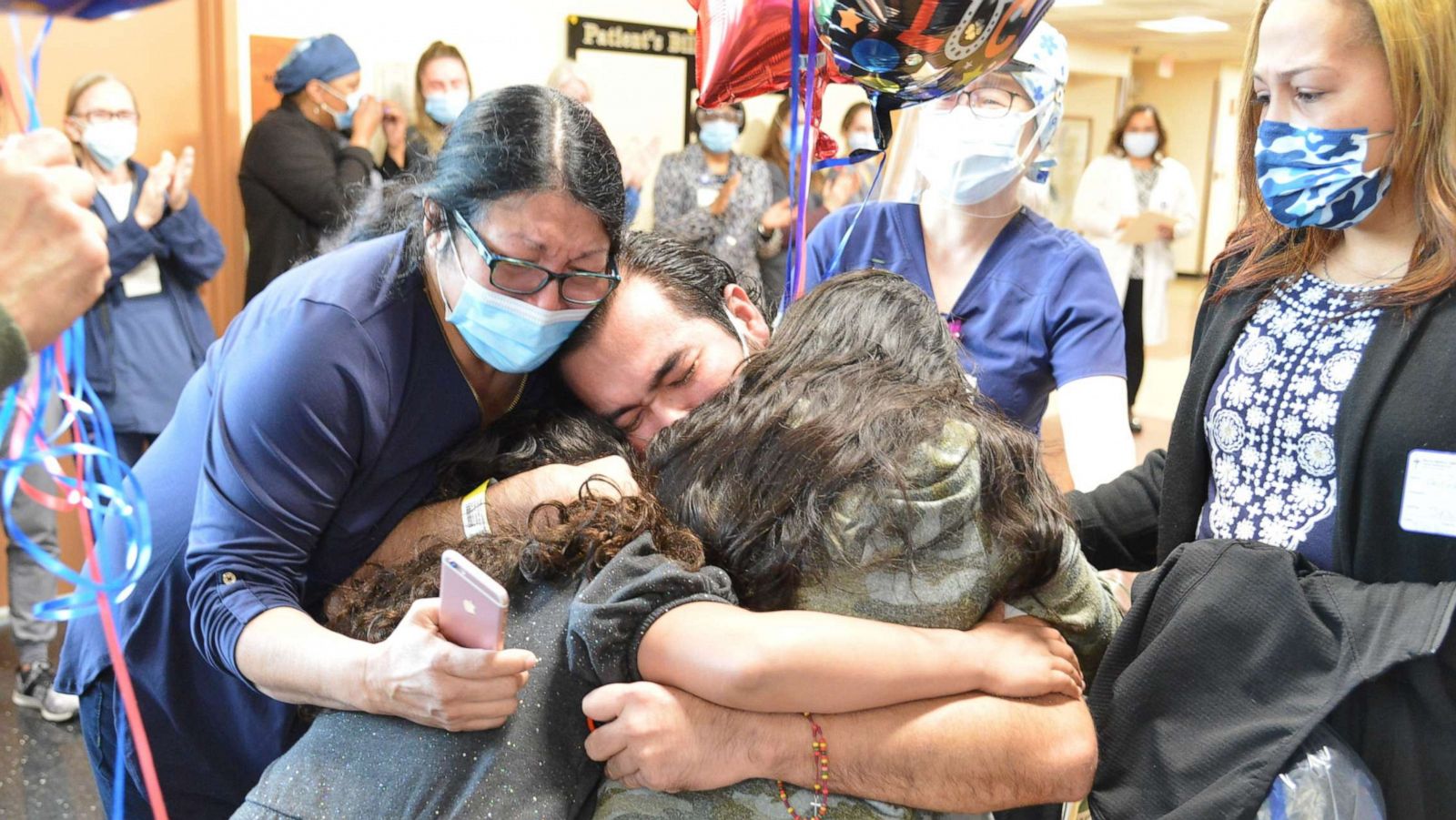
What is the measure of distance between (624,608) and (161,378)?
268cm

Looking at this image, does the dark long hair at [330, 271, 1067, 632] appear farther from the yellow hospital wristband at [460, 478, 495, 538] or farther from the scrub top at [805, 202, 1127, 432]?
the scrub top at [805, 202, 1127, 432]

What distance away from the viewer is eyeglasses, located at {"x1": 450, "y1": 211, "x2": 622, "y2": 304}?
1.39 m

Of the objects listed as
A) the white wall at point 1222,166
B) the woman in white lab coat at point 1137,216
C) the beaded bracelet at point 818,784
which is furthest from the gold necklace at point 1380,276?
the white wall at point 1222,166

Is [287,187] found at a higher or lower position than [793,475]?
lower

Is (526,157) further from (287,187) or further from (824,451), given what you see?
(287,187)

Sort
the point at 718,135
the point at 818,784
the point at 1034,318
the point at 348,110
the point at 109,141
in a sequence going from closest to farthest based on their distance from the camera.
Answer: the point at 818,784
the point at 1034,318
the point at 109,141
the point at 348,110
the point at 718,135

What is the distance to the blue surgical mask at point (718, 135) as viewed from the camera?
5.20 meters

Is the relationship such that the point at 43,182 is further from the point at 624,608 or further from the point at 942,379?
the point at 942,379

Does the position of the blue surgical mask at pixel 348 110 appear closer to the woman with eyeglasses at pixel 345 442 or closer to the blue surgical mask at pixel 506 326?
the woman with eyeglasses at pixel 345 442

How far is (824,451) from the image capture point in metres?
1.25

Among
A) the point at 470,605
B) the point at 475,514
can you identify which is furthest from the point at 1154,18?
the point at 470,605

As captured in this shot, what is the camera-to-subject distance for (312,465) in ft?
4.47

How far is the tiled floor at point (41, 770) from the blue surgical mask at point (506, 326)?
6.54 feet

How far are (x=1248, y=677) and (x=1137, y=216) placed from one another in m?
5.40
